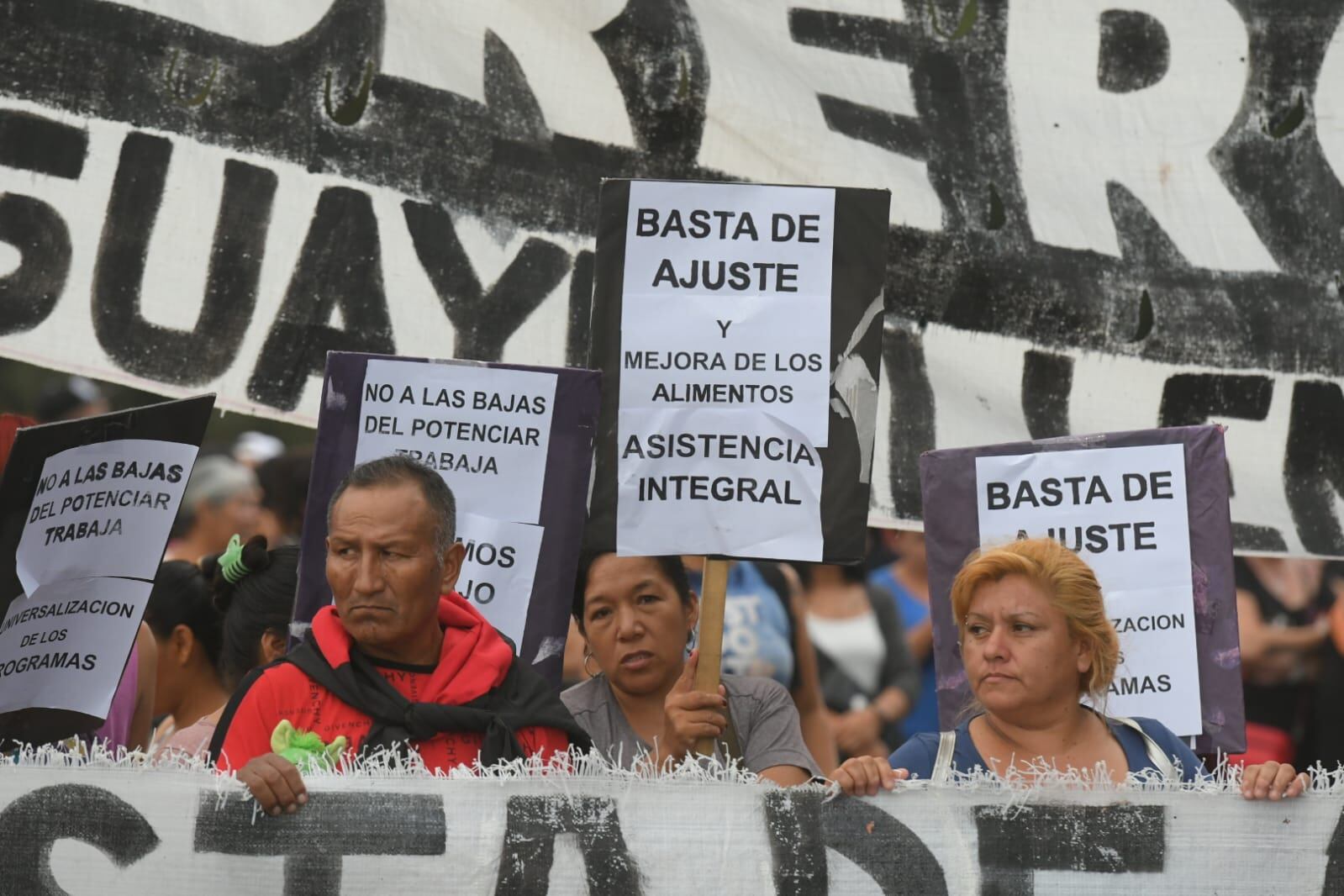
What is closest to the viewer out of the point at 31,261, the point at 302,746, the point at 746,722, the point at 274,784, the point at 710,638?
the point at 274,784

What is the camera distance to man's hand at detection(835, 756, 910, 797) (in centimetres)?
227

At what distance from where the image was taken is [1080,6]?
15.2ft

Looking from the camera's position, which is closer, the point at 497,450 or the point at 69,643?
the point at 69,643

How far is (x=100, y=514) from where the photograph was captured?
2795 mm

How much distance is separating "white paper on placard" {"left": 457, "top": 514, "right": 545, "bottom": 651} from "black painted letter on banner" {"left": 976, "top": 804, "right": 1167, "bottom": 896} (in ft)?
4.29

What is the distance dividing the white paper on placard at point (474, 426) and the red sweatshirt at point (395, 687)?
2.34 ft

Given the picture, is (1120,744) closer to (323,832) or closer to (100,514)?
(323,832)

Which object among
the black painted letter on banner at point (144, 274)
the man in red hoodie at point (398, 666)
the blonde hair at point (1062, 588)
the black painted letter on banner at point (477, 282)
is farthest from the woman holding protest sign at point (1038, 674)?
the black painted letter on banner at point (144, 274)

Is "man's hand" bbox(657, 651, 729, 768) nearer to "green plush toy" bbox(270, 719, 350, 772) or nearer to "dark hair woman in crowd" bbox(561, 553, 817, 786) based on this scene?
"dark hair woman in crowd" bbox(561, 553, 817, 786)

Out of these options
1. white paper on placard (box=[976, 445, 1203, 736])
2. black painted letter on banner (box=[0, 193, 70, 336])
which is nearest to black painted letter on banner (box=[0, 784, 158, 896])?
white paper on placard (box=[976, 445, 1203, 736])

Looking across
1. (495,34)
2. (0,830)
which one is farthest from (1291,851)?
(495,34)

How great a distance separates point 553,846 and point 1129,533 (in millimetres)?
1612

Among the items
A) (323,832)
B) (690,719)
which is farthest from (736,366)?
(323,832)

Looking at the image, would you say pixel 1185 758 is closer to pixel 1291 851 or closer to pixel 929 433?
pixel 1291 851
